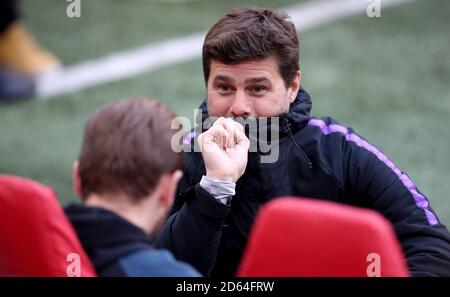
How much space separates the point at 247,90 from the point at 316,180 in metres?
0.38

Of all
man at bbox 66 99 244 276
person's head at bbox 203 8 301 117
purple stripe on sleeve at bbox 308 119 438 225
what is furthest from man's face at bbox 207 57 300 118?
man at bbox 66 99 244 276

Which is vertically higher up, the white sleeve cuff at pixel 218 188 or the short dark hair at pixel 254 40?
the short dark hair at pixel 254 40

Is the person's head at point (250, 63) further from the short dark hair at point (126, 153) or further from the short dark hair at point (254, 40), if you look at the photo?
the short dark hair at point (126, 153)

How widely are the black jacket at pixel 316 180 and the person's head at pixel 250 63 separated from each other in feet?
0.25

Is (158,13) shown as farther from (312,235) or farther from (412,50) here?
(312,235)

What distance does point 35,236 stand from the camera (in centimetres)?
246

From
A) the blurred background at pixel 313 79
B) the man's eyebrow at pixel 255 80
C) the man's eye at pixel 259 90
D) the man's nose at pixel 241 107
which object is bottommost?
the blurred background at pixel 313 79

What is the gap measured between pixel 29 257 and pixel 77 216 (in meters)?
0.15

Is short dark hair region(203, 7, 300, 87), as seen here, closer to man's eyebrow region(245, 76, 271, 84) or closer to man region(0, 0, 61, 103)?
man's eyebrow region(245, 76, 271, 84)

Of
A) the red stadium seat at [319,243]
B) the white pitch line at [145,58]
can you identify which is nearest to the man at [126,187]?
the red stadium seat at [319,243]

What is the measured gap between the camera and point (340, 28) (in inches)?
327

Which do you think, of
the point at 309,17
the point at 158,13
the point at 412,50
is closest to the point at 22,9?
the point at 158,13

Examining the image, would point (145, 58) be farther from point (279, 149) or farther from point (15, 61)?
point (279, 149)

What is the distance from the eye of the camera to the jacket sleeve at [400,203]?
3049 mm
